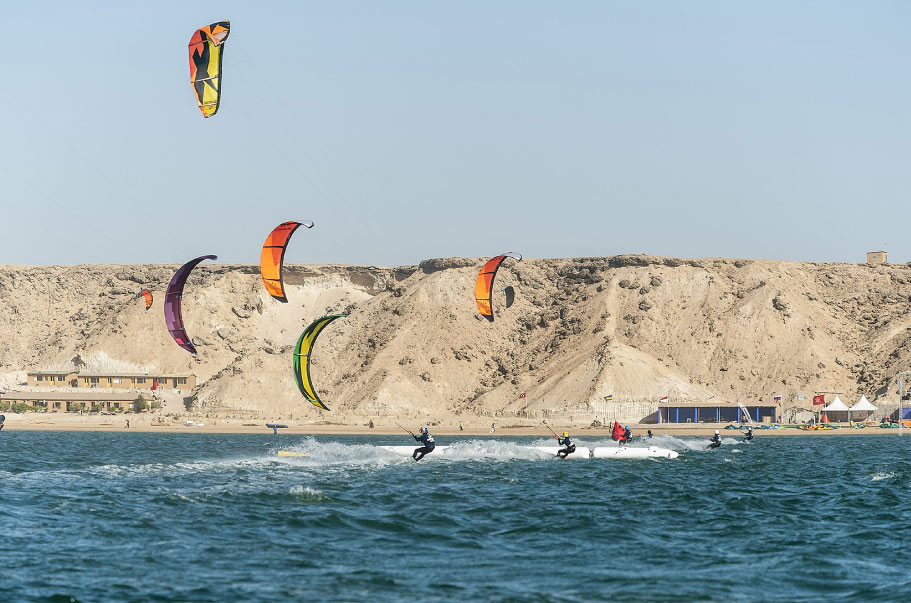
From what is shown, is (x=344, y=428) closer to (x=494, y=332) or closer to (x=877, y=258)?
(x=494, y=332)

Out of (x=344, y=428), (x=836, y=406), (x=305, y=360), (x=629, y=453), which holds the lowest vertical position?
(x=344, y=428)

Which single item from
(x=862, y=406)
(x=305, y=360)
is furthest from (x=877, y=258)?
(x=305, y=360)

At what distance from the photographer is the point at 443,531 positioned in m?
26.5

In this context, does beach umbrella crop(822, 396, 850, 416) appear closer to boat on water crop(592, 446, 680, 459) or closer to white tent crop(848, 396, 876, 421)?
white tent crop(848, 396, 876, 421)

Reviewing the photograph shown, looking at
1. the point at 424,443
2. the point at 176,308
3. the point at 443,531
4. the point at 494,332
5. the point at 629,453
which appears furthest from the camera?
the point at 494,332

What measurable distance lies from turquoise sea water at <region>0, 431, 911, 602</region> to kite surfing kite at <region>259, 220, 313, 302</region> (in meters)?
7.09

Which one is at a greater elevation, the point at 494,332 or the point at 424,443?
the point at 494,332

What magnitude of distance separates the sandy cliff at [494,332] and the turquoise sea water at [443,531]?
47.0 m

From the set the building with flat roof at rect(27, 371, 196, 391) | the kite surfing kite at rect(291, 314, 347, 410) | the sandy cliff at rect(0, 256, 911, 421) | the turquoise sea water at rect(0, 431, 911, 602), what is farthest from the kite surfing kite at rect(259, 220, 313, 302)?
the building with flat roof at rect(27, 371, 196, 391)

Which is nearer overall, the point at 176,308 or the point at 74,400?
the point at 176,308

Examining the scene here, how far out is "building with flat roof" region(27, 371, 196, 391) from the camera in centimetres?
10275

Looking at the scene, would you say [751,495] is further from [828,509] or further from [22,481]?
[22,481]

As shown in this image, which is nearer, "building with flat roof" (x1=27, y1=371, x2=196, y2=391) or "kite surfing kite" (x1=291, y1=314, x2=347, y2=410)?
"kite surfing kite" (x1=291, y1=314, x2=347, y2=410)

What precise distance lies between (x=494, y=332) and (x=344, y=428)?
27.2m
